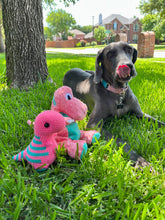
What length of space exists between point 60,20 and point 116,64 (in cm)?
7593

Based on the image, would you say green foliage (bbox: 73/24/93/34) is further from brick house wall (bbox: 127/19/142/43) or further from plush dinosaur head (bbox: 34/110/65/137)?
plush dinosaur head (bbox: 34/110/65/137)

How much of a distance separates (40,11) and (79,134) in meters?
3.14

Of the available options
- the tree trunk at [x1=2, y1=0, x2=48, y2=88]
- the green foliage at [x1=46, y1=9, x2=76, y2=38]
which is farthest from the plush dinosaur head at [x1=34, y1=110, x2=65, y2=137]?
the green foliage at [x1=46, y1=9, x2=76, y2=38]

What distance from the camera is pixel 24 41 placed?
146 inches

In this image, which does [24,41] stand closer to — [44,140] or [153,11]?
[44,140]

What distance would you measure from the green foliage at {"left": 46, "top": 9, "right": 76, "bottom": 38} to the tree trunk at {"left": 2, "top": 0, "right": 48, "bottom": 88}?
2853 inches

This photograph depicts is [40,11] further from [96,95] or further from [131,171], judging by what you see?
[131,171]

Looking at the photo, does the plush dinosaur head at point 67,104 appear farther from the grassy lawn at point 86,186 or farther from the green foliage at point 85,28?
the green foliage at point 85,28

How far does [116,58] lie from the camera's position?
7.43 feet

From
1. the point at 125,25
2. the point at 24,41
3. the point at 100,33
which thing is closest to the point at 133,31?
the point at 125,25

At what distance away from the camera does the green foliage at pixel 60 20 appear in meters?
69.2

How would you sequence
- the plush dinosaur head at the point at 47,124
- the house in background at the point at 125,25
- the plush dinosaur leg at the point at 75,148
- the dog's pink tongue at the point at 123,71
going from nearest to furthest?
the plush dinosaur head at the point at 47,124 < the plush dinosaur leg at the point at 75,148 < the dog's pink tongue at the point at 123,71 < the house in background at the point at 125,25

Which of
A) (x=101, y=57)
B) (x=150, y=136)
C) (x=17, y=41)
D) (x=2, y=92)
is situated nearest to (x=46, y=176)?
(x=150, y=136)

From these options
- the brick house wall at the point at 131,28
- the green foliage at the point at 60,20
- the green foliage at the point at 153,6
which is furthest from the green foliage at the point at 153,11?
the green foliage at the point at 60,20
